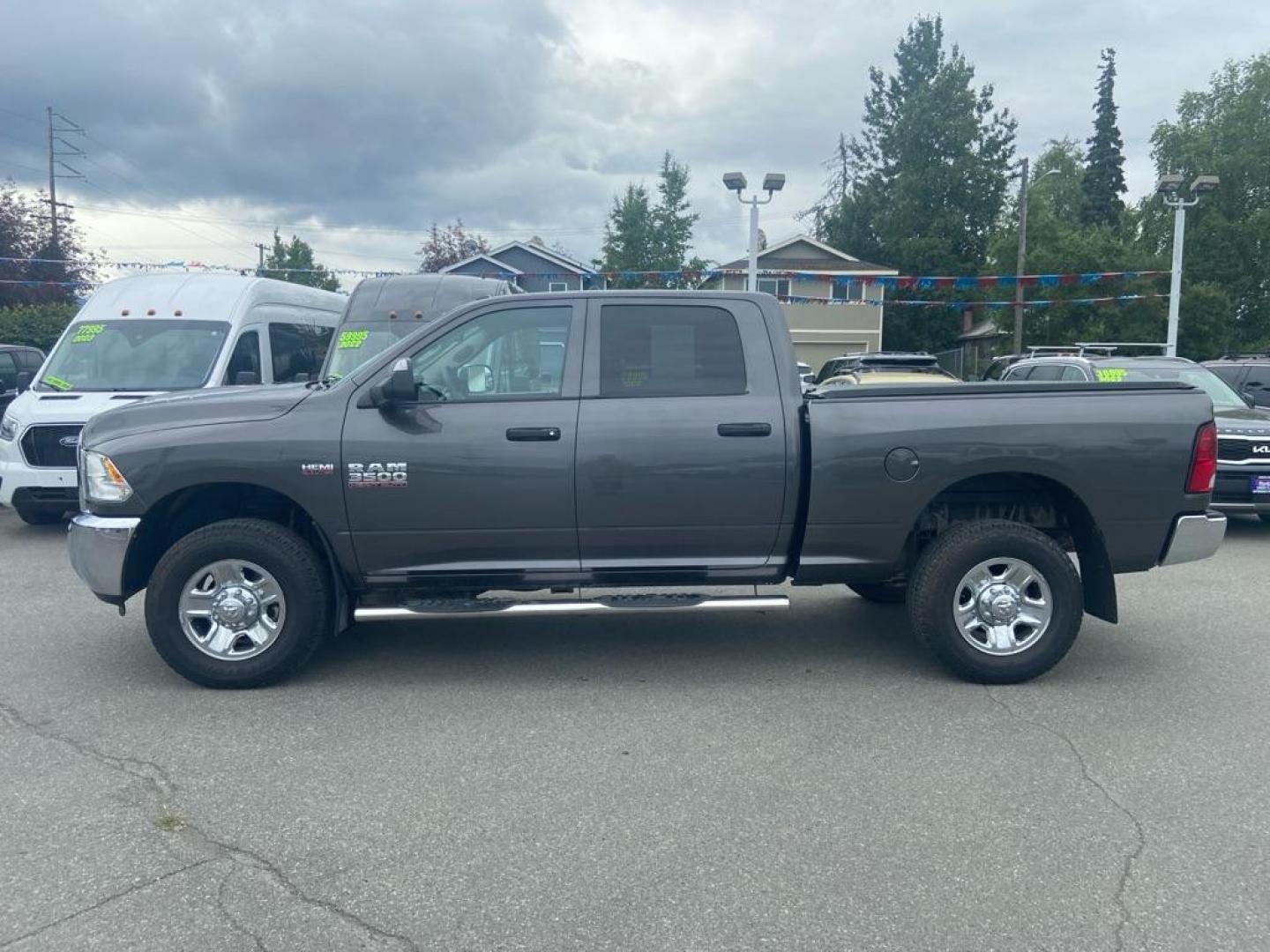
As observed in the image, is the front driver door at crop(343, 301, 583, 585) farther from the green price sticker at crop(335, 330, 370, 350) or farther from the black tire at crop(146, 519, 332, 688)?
the green price sticker at crop(335, 330, 370, 350)

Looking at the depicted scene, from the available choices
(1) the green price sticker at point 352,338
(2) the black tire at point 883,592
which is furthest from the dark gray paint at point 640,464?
(1) the green price sticker at point 352,338

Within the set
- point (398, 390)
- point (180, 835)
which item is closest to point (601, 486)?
point (398, 390)

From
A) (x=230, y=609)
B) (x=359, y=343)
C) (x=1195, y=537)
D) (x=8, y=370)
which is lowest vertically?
(x=230, y=609)

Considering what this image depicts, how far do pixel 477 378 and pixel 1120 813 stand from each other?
3.53m

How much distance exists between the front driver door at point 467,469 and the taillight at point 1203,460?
3168mm

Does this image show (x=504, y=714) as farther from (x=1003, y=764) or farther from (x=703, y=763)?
(x=1003, y=764)

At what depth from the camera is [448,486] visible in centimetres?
514

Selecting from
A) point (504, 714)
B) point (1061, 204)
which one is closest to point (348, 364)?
point (504, 714)

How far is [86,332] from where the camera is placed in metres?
10.3

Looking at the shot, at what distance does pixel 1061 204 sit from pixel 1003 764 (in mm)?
64964

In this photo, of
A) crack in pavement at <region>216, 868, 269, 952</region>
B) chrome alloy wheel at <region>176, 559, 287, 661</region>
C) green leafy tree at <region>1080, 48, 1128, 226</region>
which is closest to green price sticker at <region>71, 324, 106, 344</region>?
chrome alloy wheel at <region>176, 559, 287, 661</region>

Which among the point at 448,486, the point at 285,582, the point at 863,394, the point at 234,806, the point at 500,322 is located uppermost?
the point at 500,322

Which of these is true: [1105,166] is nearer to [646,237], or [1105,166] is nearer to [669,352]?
[646,237]

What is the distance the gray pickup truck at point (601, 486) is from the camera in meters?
5.12
